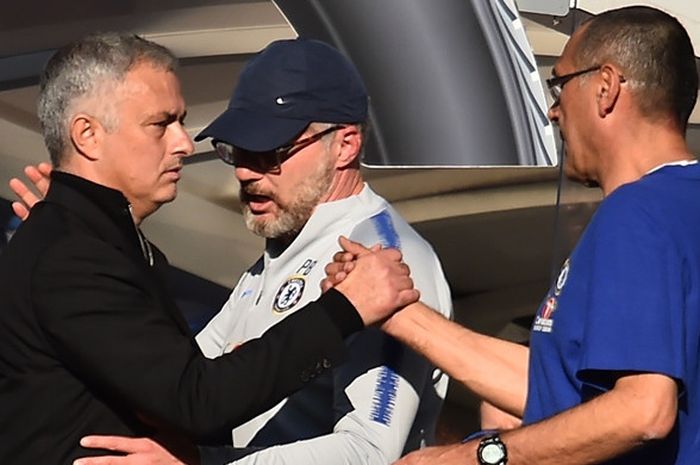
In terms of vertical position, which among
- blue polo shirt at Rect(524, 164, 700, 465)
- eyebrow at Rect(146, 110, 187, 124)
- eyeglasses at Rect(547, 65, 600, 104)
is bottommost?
blue polo shirt at Rect(524, 164, 700, 465)

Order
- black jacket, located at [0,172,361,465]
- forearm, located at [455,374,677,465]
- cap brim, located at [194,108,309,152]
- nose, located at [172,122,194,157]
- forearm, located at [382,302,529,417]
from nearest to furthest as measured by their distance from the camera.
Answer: forearm, located at [455,374,677,465] < black jacket, located at [0,172,361,465] < nose, located at [172,122,194,157] < forearm, located at [382,302,529,417] < cap brim, located at [194,108,309,152]

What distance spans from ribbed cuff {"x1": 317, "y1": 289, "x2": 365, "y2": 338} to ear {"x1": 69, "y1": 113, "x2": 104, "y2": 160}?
1.40 feet

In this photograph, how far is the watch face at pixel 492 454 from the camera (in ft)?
7.24

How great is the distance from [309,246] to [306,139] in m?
0.20

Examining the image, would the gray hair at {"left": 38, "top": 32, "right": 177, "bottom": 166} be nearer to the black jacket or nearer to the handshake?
the black jacket

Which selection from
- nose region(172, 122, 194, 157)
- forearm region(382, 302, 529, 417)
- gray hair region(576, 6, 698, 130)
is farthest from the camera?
forearm region(382, 302, 529, 417)

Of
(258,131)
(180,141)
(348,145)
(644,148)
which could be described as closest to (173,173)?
(180,141)

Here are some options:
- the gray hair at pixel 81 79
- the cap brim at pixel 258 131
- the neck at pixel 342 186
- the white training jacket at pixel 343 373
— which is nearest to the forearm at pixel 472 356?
the white training jacket at pixel 343 373

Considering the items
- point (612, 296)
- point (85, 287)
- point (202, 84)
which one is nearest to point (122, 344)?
point (85, 287)

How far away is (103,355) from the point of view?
214 centimetres

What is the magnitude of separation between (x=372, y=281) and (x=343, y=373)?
23 cm

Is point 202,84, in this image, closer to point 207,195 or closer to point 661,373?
point 207,195

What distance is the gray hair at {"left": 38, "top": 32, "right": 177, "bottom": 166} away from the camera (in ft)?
7.63

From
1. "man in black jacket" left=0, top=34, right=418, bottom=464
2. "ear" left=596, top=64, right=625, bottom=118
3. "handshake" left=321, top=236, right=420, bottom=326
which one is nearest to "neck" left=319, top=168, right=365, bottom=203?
"handshake" left=321, top=236, right=420, bottom=326
